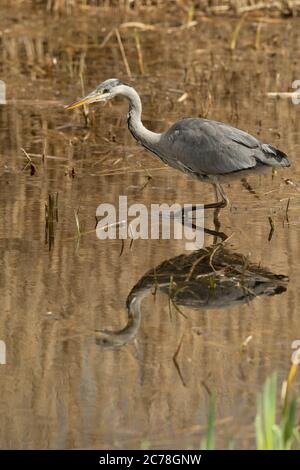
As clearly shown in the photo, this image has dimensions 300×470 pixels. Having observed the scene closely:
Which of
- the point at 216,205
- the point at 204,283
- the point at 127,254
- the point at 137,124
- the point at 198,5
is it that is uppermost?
the point at 198,5

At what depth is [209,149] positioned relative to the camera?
7.72 meters

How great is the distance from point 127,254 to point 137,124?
1.40 metres

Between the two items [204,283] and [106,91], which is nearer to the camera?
[204,283]

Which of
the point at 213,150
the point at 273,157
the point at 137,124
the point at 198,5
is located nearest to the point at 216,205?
the point at 213,150

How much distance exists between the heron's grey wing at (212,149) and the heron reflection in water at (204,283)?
748 mm

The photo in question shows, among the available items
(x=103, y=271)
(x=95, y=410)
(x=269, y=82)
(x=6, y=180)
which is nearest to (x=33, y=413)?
(x=95, y=410)

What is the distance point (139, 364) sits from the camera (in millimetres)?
5547

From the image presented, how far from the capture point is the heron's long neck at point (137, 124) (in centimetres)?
807

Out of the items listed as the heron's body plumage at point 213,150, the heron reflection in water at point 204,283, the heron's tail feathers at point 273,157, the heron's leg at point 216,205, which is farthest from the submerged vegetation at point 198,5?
the heron reflection in water at point 204,283

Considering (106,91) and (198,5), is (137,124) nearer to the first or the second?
(106,91)

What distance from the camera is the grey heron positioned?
7.56m

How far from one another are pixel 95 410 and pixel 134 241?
2.36 m
